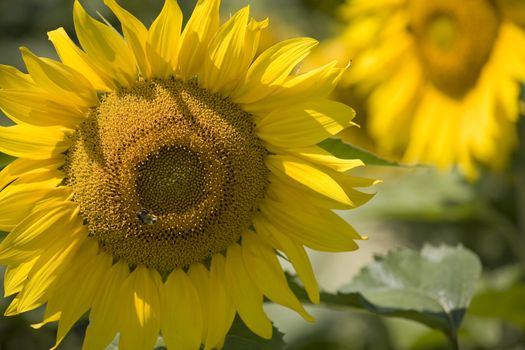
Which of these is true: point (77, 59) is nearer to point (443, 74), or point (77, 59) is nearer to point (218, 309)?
point (218, 309)

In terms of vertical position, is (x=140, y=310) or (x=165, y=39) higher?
(x=165, y=39)

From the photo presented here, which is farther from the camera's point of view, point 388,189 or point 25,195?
point 388,189

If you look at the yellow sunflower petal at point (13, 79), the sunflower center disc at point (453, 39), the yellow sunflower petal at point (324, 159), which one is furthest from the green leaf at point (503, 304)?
the yellow sunflower petal at point (13, 79)

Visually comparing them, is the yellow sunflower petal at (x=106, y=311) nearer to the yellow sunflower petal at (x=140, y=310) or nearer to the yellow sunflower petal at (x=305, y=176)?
the yellow sunflower petal at (x=140, y=310)

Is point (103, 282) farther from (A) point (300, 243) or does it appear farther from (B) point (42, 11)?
(B) point (42, 11)

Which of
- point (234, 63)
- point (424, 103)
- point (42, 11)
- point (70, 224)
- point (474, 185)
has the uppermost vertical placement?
point (234, 63)

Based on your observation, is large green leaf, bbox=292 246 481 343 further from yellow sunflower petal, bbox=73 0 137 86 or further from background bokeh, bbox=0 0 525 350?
background bokeh, bbox=0 0 525 350

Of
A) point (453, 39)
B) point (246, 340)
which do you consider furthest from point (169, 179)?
point (453, 39)

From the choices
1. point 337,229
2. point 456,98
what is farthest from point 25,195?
point 456,98
